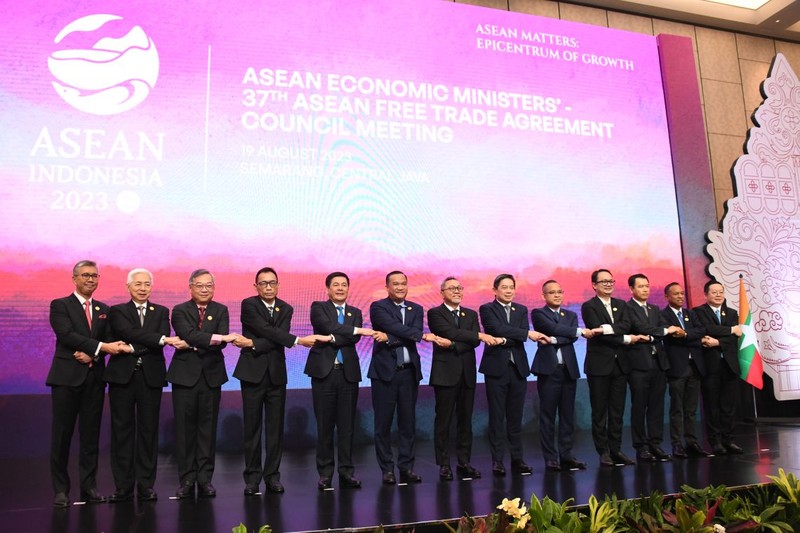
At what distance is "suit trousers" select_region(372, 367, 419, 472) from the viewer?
4141mm

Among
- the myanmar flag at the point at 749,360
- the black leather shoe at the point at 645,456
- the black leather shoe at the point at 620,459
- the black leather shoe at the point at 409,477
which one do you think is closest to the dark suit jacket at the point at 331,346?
the black leather shoe at the point at 409,477

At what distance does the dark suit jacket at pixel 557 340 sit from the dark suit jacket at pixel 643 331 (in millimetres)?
502

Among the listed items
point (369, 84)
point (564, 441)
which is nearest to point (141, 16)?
point (369, 84)

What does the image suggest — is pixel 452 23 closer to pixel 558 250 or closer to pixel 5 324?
pixel 558 250

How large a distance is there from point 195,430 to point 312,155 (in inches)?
115

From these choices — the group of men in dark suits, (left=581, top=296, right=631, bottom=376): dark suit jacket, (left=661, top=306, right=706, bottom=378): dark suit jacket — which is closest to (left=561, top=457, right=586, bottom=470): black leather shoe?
the group of men in dark suits

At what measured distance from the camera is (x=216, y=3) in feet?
19.2

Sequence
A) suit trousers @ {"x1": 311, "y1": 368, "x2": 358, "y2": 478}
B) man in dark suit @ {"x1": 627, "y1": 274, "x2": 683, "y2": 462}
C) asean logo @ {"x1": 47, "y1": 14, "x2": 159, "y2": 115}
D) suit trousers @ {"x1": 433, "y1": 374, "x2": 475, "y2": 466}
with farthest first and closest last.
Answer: asean logo @ {"x1": 47, "y1": 14, "x2": 159, "y2": 115} < man in dark suit @ {"x1": 627, "y1": 274, "x2": 683, "y2": 462} < suit trousers @ {"x1": 433, "y1": 374, "x2": 475, "y2": 466} < suit trousers @ {"x1": 311, "y1": 368, "x2": 358, "y2": 478}

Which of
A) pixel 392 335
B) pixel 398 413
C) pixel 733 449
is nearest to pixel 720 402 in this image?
pixel 733 449

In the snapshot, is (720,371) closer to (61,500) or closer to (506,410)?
(506,410)

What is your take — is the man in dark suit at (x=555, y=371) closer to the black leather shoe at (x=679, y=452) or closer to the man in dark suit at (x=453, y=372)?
the man in dark suit at (x=453, y=372)

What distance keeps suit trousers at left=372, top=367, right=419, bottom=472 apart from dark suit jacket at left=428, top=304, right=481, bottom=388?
184mm

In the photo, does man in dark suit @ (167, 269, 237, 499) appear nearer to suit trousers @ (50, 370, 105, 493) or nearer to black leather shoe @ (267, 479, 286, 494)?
black leather shoe @ (267, 479, 286, 494)

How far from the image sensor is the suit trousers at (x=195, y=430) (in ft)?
12.3
